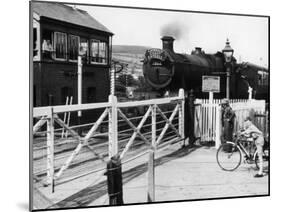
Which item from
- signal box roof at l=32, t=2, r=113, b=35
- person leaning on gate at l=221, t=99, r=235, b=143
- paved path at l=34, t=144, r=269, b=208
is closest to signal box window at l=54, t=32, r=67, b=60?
signal box roof at l=32, t=2, r=113, b=35

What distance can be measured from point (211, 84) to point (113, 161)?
143 centimetres

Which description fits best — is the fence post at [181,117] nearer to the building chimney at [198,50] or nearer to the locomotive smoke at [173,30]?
the building chimney at [198,50]

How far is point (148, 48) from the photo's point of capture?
5.08 metres

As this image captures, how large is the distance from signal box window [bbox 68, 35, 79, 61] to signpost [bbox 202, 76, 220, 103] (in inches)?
58.3

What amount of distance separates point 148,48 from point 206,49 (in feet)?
2.27

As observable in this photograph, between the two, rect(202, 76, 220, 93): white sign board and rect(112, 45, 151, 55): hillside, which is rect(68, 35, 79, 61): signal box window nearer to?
rect(112, 45, 151, 55): hillside

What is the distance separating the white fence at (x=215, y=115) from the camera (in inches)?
215

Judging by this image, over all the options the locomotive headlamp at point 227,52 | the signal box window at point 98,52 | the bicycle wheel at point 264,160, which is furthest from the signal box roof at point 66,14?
the bicycle wheel at point 264,160

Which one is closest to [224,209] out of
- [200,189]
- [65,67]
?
[200,189]

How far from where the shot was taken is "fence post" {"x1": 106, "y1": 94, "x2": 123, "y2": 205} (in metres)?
4.86

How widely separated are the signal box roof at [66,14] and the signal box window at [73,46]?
150mm
